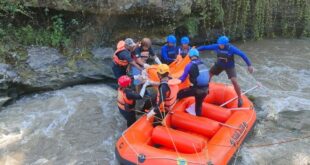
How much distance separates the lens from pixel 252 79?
9414 millimetres

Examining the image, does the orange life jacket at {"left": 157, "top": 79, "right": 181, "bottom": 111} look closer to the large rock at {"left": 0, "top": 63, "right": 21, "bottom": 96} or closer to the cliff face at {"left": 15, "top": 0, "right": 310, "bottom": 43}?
the cliff face at {"left": 15, "top": 0, "right": 310, "bottom": 43}

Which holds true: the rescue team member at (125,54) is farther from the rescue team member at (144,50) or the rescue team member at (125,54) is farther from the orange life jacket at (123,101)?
the orange life jacket at (123,101)

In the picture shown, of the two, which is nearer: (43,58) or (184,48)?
(184,48)

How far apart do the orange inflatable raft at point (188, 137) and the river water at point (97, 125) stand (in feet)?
1.64

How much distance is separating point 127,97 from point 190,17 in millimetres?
3796

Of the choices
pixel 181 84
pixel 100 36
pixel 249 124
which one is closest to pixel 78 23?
pixel 100 36

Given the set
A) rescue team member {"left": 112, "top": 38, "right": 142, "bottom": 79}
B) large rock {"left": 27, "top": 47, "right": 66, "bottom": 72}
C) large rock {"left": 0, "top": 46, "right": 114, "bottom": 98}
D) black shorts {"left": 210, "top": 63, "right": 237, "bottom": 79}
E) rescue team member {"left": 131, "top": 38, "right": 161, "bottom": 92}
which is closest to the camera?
black shorts {"left": 210, "top": 63, "right": 237, "bottom": 79}

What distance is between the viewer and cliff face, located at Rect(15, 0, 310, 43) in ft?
29.3

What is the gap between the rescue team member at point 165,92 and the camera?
672 centimetres

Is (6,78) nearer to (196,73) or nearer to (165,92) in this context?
(165,92)

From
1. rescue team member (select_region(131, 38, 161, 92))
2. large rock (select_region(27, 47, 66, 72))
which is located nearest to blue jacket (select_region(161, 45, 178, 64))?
rescue team member (select_region(131, 38, 161, 92))

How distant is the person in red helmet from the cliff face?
2.60m

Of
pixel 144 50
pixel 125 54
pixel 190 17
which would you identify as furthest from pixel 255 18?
pixel 125 54

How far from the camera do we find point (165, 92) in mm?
6754
